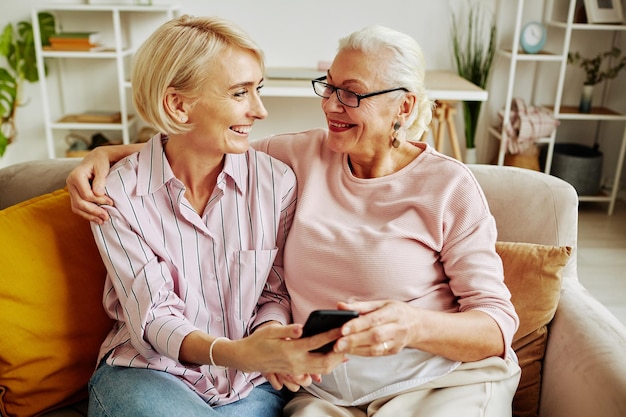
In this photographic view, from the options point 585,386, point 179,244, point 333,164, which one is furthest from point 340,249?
point 585,386

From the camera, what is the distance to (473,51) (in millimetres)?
4012

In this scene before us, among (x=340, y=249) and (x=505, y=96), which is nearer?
(x=340, y=249)

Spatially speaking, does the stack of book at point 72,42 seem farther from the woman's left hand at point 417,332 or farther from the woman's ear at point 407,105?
the woman's left hand at point 417,332

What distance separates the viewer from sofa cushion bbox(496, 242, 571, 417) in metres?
1.43

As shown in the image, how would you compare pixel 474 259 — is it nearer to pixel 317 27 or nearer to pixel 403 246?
pixel 403 246

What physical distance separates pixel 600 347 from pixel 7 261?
1.33 meters

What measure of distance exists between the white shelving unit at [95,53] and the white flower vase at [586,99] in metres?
2.68

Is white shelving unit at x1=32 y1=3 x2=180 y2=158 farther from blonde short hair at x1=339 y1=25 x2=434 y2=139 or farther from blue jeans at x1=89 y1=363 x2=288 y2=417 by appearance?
blue jeans at x1=89 y1=363 x2=288 y2=417

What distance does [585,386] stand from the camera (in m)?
1.28

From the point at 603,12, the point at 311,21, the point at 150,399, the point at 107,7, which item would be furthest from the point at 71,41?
the point at 603,12

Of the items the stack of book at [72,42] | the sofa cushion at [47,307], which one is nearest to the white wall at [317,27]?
the stack of book at [72,42]

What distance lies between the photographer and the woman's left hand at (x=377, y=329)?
3.54ft

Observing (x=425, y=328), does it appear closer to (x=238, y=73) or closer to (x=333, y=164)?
(x=333, y=164)

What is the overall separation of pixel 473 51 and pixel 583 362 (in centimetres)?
307
